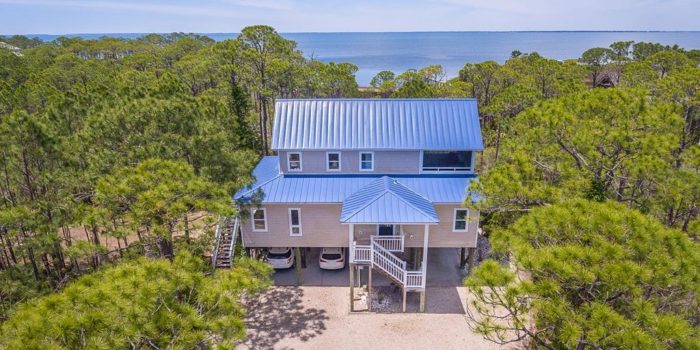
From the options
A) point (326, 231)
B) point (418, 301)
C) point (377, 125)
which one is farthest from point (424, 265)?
point (377, 125)

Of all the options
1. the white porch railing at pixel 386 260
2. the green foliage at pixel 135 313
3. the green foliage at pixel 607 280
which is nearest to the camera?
the green foliage at pixel 135 313

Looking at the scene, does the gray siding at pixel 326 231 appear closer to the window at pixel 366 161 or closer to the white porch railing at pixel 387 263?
the white porch railing at pixel 387 263

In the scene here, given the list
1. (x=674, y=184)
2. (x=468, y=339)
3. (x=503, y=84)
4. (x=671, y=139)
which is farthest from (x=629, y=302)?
(x=503, y=84)

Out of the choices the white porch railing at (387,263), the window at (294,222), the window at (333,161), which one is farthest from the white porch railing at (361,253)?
the window at (333,161)

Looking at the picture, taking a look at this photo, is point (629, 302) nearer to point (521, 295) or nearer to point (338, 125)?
point (521, 295)

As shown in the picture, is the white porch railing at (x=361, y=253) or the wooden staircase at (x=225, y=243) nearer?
the white porch railing at (x=361, y=253)

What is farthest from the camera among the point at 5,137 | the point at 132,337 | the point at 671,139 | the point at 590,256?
the point at 5,137
